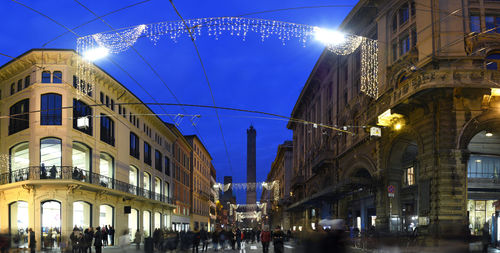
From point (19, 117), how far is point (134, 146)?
13.8 metres

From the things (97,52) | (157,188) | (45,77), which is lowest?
(157,188)

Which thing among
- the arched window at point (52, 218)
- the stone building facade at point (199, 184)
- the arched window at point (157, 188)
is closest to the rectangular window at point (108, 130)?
the arched window at point (52, 218)

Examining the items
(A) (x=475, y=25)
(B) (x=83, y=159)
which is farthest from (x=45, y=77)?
(A) (x=475, y=25)

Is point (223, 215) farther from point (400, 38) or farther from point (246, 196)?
point (400, 38)

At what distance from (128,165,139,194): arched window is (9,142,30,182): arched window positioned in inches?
450

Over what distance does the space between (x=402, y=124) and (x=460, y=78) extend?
5734 mm

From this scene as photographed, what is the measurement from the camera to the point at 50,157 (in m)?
33.5

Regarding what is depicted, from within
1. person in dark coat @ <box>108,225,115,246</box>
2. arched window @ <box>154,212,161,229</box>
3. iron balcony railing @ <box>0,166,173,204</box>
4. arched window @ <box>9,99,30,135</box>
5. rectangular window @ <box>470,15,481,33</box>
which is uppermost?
rectangular window @ <box>470,15,481,33</box>

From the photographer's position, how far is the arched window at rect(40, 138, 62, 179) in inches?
1280

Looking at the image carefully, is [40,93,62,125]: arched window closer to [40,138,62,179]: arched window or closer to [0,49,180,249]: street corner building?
[0,49,180,249]: street corner building

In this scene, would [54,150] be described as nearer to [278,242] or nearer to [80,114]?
[80,114]

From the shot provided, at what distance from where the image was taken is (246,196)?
506 ft

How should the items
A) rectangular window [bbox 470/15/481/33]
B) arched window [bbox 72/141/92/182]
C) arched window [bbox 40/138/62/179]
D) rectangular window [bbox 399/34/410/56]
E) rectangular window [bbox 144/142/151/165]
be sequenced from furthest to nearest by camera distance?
rectangular window [bbox 144/142/151/165] → arched window [bbox 72/141/92/182] → arched window [bbox 40/138/62/179] → rectangular window [bbox 399/34/410/56] → rectangular window [bbox 470/15/481/33]

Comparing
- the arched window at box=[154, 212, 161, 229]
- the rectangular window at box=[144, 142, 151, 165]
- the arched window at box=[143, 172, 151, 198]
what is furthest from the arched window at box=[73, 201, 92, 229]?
the arched window at box=[154, 212, 161, 229]
